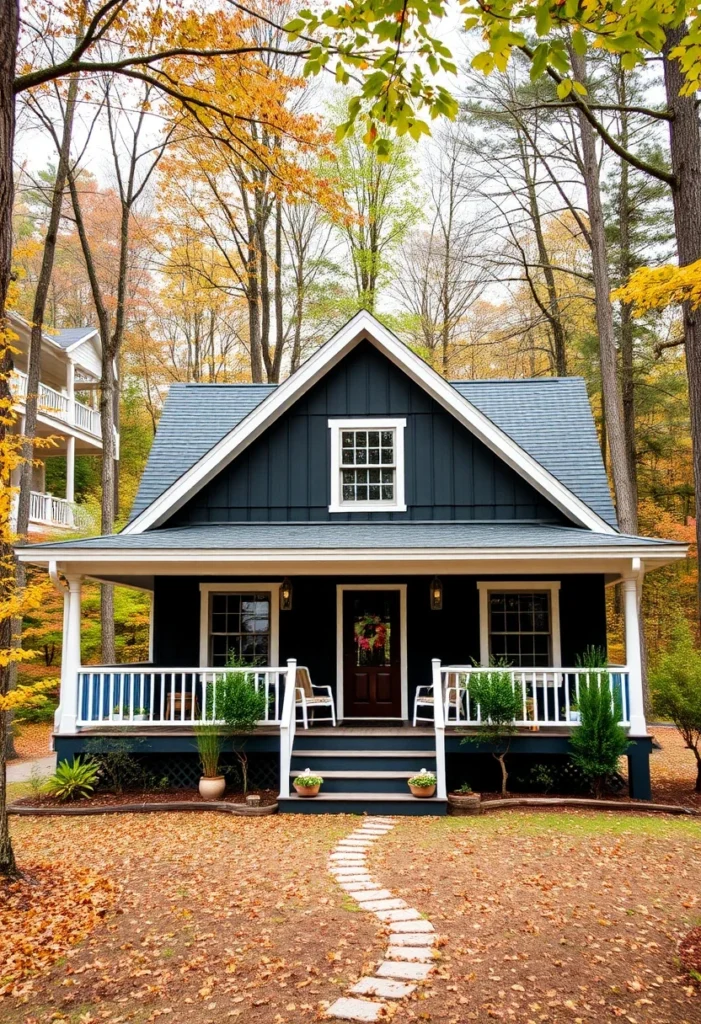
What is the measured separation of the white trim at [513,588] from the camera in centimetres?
1202

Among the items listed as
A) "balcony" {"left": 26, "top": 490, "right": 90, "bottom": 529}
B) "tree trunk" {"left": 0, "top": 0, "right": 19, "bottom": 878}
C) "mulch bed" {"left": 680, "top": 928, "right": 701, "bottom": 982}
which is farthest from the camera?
"balcony" {"left": 26, "top": 490, "right": 90, "bottom": 529}

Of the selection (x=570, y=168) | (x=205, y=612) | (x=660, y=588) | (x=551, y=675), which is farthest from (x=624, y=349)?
(x=205, y=612)

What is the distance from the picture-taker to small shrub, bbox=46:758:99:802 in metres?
10.4

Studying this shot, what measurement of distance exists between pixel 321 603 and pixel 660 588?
14.5 m

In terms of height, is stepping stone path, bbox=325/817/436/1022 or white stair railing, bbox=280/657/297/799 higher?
white stair railing, bbox=280/657/297/799

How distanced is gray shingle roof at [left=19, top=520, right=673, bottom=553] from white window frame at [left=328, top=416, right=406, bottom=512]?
27 cm

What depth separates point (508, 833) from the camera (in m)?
8.37

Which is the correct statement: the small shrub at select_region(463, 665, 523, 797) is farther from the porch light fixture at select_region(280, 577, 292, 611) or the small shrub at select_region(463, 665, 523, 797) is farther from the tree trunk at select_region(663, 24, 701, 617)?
the tree trunk at select_region(663, 24, 701, 617)

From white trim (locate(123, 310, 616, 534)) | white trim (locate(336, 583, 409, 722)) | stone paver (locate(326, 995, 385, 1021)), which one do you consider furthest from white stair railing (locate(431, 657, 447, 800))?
stone paver (locate(326, 995, 385, 1021))

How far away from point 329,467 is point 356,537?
180 centimetres

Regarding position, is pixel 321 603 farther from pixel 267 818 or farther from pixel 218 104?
pixel 218 104

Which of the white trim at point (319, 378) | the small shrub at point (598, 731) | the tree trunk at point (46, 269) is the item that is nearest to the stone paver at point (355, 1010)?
the small shrub at point (598, 731)

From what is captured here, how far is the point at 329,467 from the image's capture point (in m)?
13.0

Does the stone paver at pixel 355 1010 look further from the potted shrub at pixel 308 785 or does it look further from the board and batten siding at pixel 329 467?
the board and batten siding at pixel 329 467
